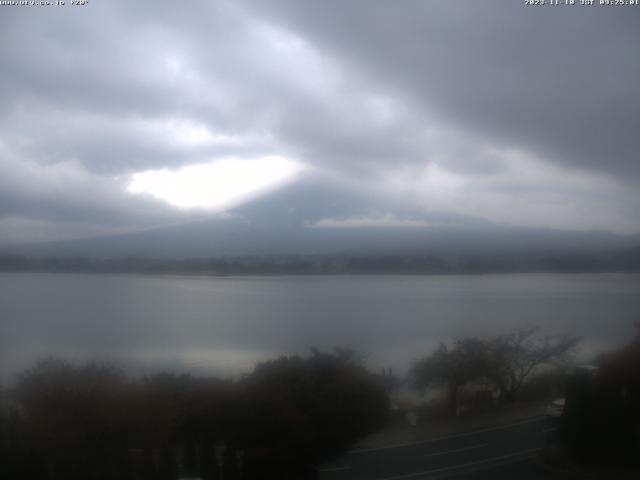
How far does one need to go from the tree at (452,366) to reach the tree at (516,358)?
77mm

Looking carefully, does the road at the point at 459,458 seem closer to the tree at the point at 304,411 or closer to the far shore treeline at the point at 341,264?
the tree at the point at 304,411

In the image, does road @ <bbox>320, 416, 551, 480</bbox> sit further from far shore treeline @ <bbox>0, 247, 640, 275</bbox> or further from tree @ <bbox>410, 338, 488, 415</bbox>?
far shore treeline @ <bbox>0, 247, 640, 275</bbox>

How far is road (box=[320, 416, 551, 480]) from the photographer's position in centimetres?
394

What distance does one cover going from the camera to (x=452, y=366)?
4.31 metres

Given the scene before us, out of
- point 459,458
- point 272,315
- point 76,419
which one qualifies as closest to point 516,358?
point 459,458

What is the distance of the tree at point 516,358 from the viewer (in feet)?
14.3

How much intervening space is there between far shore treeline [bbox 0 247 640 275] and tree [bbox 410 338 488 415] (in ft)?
2.29

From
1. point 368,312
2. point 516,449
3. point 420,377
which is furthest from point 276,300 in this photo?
point 516,449

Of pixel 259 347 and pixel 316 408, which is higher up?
pixel 259 347

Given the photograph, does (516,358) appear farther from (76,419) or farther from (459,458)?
(76,419)

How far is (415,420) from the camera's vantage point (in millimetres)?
4180

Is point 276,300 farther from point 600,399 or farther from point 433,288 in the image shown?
point 600,399

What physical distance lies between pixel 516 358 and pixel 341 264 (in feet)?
4.75

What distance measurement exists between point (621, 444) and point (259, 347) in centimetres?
264
